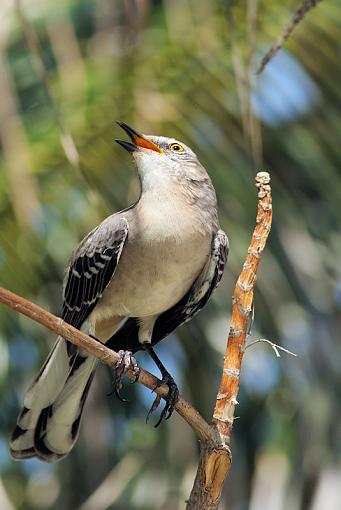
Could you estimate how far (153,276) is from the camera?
15.9 feet

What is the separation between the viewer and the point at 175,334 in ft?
19.0

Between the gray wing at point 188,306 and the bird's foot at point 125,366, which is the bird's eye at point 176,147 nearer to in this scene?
the gray wing at point 188,306

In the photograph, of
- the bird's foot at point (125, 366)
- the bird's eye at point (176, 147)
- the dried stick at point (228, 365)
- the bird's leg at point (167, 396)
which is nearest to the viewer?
the dried stick at point (228, 365)

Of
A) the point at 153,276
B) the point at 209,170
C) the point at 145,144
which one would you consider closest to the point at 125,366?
the point at 153,276

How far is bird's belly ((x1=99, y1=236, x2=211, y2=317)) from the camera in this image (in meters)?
4.81

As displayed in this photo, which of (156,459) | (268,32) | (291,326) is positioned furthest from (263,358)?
(268,32)

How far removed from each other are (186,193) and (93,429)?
6.21 feet

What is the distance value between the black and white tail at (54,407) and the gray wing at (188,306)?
0.78 feet

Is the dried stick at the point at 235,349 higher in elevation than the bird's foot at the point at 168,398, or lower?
higher

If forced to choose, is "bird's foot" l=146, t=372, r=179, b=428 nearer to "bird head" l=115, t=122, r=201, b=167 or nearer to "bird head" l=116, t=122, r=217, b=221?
"bird head" l=116, t=122, r=217, b=221

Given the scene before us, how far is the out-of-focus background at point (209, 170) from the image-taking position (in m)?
5.38

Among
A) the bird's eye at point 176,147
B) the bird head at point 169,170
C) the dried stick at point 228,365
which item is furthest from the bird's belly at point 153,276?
the dried stick at point 228,365

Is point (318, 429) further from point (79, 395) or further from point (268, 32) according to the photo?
point (268, 32)

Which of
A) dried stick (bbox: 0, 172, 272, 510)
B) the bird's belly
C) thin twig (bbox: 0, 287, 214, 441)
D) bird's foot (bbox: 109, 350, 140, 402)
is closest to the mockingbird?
the bird's belly
